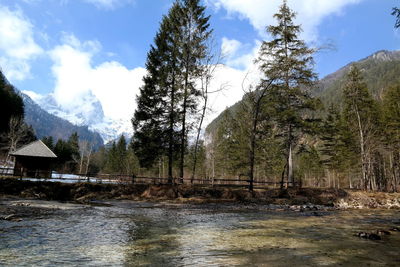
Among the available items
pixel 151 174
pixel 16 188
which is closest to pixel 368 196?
pixel 16 188

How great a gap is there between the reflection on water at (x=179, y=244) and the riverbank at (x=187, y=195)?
33.5 feet

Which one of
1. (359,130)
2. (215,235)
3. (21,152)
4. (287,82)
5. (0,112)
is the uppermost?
(0,112)

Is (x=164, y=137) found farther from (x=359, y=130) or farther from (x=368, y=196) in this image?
(x=359, y=130)

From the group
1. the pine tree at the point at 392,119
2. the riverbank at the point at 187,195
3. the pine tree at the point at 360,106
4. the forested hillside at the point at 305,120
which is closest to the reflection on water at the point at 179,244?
the riverbank at the point at 187,195

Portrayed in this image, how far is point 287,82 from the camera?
80.9 feet

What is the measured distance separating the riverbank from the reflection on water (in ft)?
33.5

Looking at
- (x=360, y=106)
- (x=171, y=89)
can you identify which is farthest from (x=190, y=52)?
(x=360, y=106)

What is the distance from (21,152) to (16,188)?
44.1 ft

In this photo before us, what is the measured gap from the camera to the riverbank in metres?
20.0

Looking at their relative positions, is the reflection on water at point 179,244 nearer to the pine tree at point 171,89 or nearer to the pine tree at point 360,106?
the pine tree at point 171,89

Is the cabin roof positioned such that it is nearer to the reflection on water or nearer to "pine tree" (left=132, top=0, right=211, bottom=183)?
"pine tree" (left=132, top=0, right=211, bottom=183)

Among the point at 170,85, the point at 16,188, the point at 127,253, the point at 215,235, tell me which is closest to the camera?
the point at 127,253

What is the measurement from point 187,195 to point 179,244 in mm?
14137

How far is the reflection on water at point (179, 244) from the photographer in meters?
5.65
